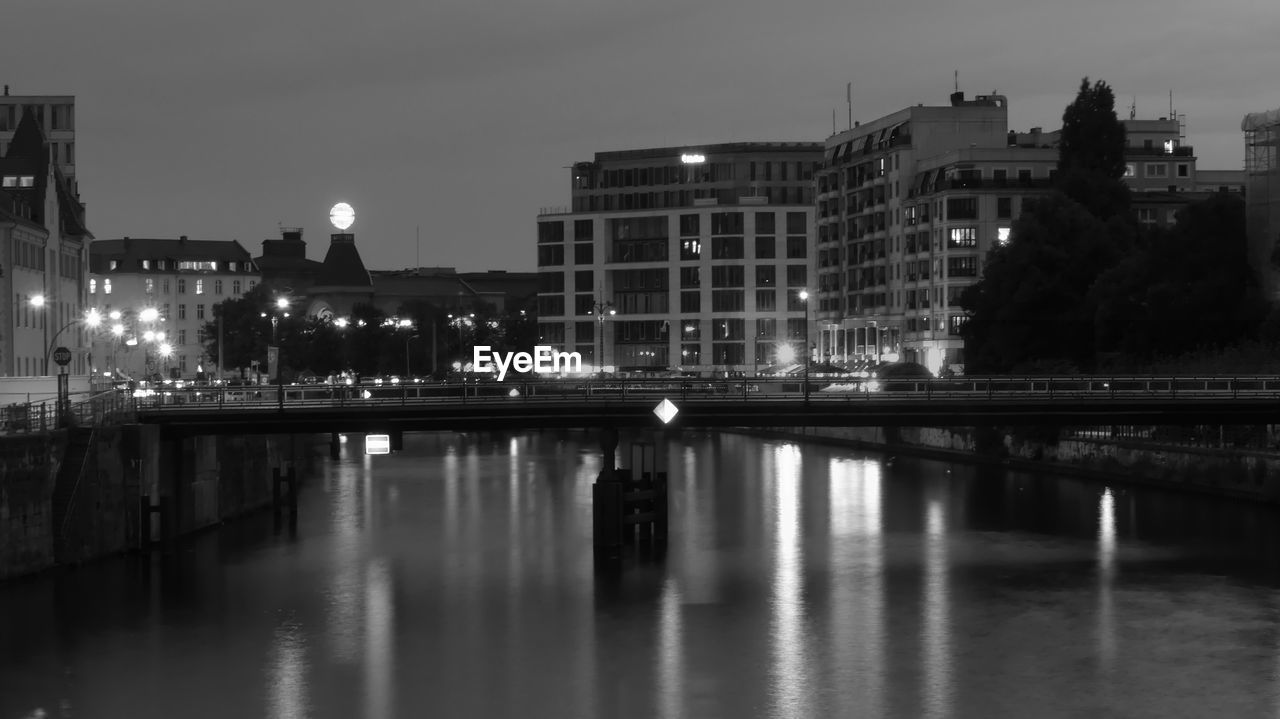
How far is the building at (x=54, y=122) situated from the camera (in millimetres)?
140000

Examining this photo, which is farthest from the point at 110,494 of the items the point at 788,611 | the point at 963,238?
the point at 963,238

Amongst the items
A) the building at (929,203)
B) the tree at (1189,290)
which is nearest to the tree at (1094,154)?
the tree at (1189,290)

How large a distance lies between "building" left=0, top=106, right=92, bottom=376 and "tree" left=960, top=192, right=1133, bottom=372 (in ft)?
189

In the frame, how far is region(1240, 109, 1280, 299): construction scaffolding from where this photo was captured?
10219 centimetres

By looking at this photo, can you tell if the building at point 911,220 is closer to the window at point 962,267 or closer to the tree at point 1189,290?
the window at point 962,267

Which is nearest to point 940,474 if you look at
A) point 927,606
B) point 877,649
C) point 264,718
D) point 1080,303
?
point 1080,303

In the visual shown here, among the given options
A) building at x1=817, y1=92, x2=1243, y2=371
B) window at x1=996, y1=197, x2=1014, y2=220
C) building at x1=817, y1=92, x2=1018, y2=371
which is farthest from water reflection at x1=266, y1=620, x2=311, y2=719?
window at x1=996, y1=197, x2=1014, y2=220

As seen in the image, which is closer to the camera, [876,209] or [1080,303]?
[1080,303]

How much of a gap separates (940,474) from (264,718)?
230ft

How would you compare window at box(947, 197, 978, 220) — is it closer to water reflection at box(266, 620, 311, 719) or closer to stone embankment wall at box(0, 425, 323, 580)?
stone embankment wall at box(0, 425, 323, 580)

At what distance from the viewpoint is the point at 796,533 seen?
7950 centimetres

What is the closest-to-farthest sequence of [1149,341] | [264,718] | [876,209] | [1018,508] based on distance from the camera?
[264,718] → [1018,508] → [1149,341] → [876,209]

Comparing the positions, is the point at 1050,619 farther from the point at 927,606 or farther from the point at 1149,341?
the point at 1149,341

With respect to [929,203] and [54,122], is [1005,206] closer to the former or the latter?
[929,203]
